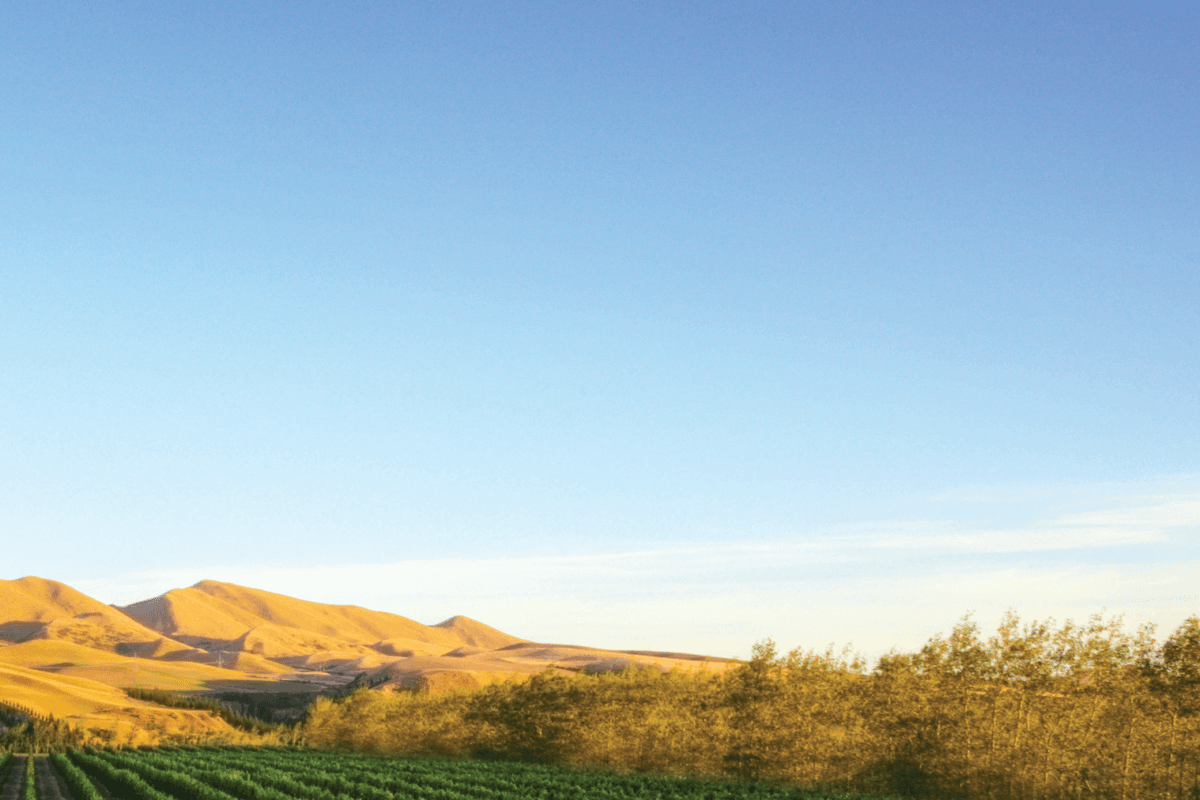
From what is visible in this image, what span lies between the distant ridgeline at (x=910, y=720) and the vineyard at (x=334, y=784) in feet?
23.6

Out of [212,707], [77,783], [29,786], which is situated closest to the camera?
[77,783]

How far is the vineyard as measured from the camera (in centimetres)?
4319

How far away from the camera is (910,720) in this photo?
178 ft

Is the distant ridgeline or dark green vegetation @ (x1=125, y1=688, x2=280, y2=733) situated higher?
the distant ridgeline

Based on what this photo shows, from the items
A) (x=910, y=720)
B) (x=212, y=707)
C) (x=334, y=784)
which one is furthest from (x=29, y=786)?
(x=212, y=707)

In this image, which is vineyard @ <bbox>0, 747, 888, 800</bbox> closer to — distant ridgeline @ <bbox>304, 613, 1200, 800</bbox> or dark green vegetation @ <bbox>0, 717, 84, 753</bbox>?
distant ridgeline @ <bbox>304, 613, 1200, 800</bbox>

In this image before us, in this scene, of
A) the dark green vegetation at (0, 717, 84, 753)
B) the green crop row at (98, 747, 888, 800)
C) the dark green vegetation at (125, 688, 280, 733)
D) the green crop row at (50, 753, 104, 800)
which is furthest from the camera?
the dark green vegetation at (125, 688, 280, 733)

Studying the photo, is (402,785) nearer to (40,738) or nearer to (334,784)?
(334,784)

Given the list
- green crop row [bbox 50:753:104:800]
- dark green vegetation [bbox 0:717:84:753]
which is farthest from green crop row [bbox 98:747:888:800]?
dark green vegetation [bbox 0:717:84:753]

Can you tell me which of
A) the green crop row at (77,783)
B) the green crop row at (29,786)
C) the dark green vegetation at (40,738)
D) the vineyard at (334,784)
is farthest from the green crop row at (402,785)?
the dark green vegetation at (40,738)

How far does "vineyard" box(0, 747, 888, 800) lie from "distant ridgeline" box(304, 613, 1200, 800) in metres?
7.20

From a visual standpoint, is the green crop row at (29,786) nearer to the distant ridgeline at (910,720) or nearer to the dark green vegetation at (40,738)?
the dark green vegetation at (40,738)

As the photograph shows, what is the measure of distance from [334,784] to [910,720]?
30.6m

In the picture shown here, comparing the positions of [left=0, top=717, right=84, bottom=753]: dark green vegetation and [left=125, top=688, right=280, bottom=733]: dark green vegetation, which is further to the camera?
[left=125, top=688, right=280, bottom=733]: dark green vegetation
